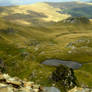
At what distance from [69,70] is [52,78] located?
26.1 ft

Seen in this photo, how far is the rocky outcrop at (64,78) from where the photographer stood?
2581 inches

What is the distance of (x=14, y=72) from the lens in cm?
10194

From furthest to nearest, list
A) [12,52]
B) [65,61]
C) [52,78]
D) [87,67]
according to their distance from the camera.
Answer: [12,52] → [65,61] → [87,67] → [52,78]

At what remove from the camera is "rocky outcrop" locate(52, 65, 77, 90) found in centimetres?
6556

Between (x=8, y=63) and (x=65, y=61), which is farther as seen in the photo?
(x=65, y=61)

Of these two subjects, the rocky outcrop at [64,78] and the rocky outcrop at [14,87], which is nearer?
the rocky outcrop at [14,87]

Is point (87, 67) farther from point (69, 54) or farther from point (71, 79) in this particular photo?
point (71, 79)

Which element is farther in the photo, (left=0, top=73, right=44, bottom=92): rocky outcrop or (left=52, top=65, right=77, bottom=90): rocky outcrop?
(left=52, top=65, right=77, bottom=90): rocky outcrop

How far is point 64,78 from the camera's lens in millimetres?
70062

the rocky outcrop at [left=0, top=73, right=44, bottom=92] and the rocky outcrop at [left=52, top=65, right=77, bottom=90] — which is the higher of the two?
the rocky outcrop at [left=0, top=73, right=44, bottom=92]

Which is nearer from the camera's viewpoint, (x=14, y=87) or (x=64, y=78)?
(x=14, y=87)

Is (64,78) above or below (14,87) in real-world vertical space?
below

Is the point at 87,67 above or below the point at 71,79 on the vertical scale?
below

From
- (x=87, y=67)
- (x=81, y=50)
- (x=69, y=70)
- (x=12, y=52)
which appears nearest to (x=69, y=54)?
(x=81, y=50)
